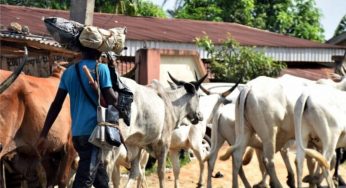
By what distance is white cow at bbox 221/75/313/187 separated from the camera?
13.5 metres

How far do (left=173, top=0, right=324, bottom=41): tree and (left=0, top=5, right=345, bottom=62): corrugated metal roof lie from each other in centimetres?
885

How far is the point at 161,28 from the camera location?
2478 cm

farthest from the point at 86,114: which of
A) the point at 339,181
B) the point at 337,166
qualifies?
the point at 339,181

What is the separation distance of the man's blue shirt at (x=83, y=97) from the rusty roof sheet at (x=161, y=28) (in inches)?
430

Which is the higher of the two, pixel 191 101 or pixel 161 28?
pixel 161 28

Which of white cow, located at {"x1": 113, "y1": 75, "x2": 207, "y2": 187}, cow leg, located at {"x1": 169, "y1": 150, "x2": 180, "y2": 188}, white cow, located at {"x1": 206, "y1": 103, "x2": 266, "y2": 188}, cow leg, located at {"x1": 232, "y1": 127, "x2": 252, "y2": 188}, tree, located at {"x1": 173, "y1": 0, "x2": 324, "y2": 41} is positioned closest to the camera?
white cow, located at {"x1": 113, "y1": 75, "x2": 207, "y2": 187}

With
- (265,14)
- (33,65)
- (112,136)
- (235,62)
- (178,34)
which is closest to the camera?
(112,136)

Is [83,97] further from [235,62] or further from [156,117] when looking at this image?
[235,62]

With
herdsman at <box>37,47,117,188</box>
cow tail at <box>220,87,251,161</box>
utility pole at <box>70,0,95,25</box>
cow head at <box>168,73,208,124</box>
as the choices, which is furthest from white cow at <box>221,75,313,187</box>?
herdsman at <box>37,47,117,188</box>

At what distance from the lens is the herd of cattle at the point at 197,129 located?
33.5 feet

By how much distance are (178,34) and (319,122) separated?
1105 centimetres

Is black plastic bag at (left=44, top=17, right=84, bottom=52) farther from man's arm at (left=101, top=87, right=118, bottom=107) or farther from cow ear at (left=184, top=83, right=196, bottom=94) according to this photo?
cow ear at (left=184, top=83, right=196, bottom=94)

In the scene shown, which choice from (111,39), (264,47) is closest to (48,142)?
(111,39)

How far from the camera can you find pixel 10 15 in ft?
70.0
